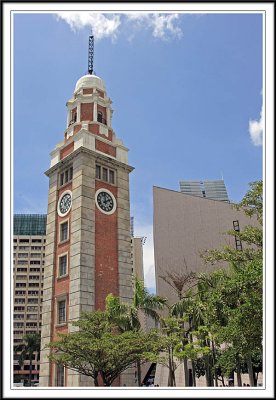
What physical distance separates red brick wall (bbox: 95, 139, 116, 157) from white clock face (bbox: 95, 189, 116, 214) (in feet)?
9.94

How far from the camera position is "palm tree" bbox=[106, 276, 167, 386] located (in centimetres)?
2152

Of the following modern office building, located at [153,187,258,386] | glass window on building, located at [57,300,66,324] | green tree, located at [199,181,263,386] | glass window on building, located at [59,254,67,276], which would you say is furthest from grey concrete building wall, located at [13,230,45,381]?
green tree, located at [199,181,263,386]

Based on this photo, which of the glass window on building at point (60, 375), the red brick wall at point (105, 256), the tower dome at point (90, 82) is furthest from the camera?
the tower dome at point (90, 82)

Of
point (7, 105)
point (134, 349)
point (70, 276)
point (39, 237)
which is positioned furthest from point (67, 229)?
point (39, 237)

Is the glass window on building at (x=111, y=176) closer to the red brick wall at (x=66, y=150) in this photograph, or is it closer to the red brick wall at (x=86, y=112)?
the red brick wall at (x=66, y=150)

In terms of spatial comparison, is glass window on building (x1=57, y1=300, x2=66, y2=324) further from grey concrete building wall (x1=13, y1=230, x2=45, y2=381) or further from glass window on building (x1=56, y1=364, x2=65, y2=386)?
grey concrete building wall (x1=13, y1=230, x2=45, y2=381)

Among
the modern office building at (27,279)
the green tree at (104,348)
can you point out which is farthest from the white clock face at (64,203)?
the modern office building at (27,279)

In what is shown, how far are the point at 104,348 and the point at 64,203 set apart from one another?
12596 mm

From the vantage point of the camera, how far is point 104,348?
60.5 feet

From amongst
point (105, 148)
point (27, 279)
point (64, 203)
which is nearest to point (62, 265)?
point (64, 203)

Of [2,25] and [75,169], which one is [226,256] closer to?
[2,25]

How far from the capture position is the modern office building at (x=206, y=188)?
175125 millimetres

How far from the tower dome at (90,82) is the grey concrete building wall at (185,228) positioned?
21.7 m

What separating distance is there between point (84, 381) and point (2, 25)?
20.7m
